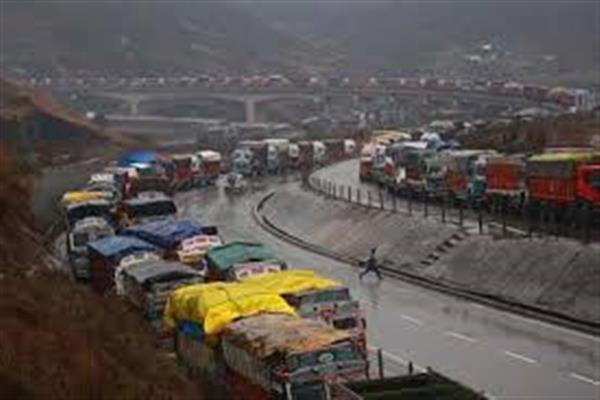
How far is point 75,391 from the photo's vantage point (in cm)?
2041

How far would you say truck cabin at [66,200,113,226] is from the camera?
62.0 meters

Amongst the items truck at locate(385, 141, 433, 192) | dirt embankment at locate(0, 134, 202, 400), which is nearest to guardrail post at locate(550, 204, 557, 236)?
truck at locate(385, 141, 433, 192)

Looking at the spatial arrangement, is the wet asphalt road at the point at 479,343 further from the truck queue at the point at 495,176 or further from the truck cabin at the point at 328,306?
the truck queue at the point at 495,176

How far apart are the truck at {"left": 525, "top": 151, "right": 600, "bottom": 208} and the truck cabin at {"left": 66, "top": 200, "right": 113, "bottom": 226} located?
19.3 meters

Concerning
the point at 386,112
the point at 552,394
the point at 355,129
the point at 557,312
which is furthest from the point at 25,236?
the point at 386,112

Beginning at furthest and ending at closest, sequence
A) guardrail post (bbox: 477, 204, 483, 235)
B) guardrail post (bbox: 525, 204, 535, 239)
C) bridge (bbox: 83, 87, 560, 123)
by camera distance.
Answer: bridge (bbox: 83, 87, 560, 123) → guardrail post (bbox: 477, 204, 483, 235) → guardrail post (bbox: 525, 204, 535, 239)

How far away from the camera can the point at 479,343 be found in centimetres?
3653

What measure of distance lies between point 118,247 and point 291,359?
2178 cm

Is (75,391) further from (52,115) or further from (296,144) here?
(52,115)

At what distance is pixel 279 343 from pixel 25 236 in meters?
26.9

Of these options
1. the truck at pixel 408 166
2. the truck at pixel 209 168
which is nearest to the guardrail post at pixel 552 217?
the truck at pixel 408 166

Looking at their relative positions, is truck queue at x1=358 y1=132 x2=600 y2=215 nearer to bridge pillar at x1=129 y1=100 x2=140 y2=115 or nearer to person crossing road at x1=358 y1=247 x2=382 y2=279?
person crossing road at x1=358 y1=247 x2=382 y2=279

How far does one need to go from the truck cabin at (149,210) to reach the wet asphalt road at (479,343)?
12.6 m

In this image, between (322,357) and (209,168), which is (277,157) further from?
(322,357)
